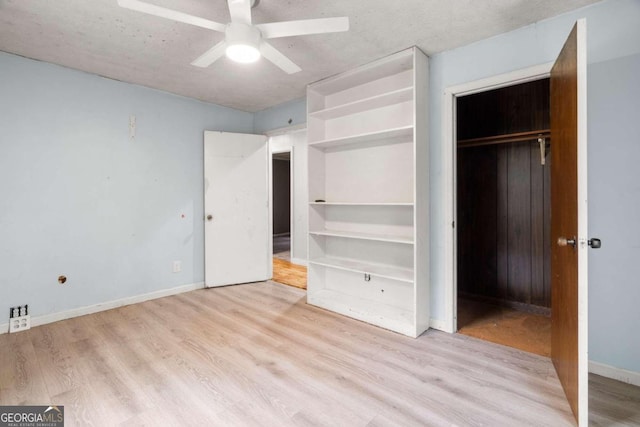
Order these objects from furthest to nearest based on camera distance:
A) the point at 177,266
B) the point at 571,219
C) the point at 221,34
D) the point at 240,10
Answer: the point at 177,266, the point at 221,34, the point at 240,10, the point at 571,219

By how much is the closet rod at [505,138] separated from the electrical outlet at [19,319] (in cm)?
437

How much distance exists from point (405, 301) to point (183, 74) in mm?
3064

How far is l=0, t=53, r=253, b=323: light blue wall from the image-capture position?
2.65m

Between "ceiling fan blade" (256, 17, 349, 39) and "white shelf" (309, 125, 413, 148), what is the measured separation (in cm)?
110

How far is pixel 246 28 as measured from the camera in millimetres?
1789

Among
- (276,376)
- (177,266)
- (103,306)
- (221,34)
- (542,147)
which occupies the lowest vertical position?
(276,376)

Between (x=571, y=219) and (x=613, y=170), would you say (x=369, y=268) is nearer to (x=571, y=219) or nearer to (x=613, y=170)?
(x=571, y=219)

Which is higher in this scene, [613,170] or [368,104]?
[368,104]

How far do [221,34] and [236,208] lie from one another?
2155 millimetres

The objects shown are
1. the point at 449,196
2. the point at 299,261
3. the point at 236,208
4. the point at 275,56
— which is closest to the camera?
the point at 275,56

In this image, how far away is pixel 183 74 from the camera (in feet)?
9.99

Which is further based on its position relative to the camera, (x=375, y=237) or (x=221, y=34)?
(x=375, y=237)

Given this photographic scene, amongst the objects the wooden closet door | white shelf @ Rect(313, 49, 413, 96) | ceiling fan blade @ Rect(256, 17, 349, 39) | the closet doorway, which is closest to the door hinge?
the closet doorway

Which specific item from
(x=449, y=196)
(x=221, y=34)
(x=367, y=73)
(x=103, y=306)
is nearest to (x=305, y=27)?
(x=221, y=34)
